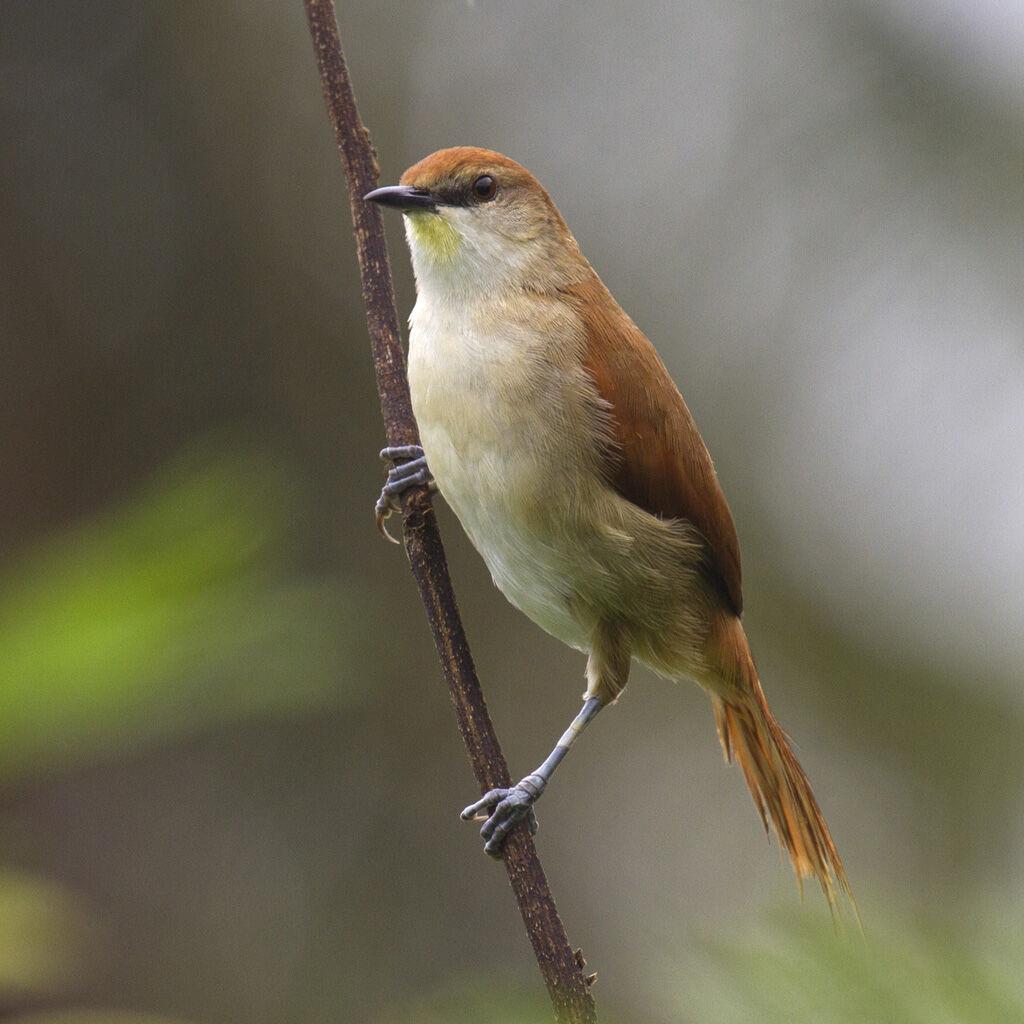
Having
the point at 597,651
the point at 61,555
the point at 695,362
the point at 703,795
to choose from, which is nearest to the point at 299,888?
the point at 703,795

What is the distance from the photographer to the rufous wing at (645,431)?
2707mm

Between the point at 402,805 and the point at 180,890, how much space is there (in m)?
1.09

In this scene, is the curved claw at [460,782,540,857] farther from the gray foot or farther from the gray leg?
the gray foot

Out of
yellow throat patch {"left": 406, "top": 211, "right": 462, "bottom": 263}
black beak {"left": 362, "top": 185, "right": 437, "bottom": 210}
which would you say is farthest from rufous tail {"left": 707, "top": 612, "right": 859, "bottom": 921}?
black beak {"left": 362, "top": 185, "right": 437, "bottom": 210}

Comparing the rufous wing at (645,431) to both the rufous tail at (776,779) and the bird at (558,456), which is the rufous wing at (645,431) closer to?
the bird at (558,456)

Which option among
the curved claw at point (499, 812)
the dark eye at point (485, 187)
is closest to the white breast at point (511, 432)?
the dark eye at point (485, 187)

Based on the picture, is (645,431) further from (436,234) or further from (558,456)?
(436,234)

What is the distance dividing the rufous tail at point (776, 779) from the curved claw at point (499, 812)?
801 millimetres

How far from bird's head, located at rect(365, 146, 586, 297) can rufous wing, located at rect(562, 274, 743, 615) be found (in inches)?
5.0

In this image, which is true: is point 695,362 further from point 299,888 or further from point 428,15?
point 299,888

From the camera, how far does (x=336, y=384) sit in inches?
220

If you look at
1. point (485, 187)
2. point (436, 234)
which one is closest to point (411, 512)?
point (436, 234)

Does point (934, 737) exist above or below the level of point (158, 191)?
below

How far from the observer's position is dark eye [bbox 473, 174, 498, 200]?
9.59 ft
